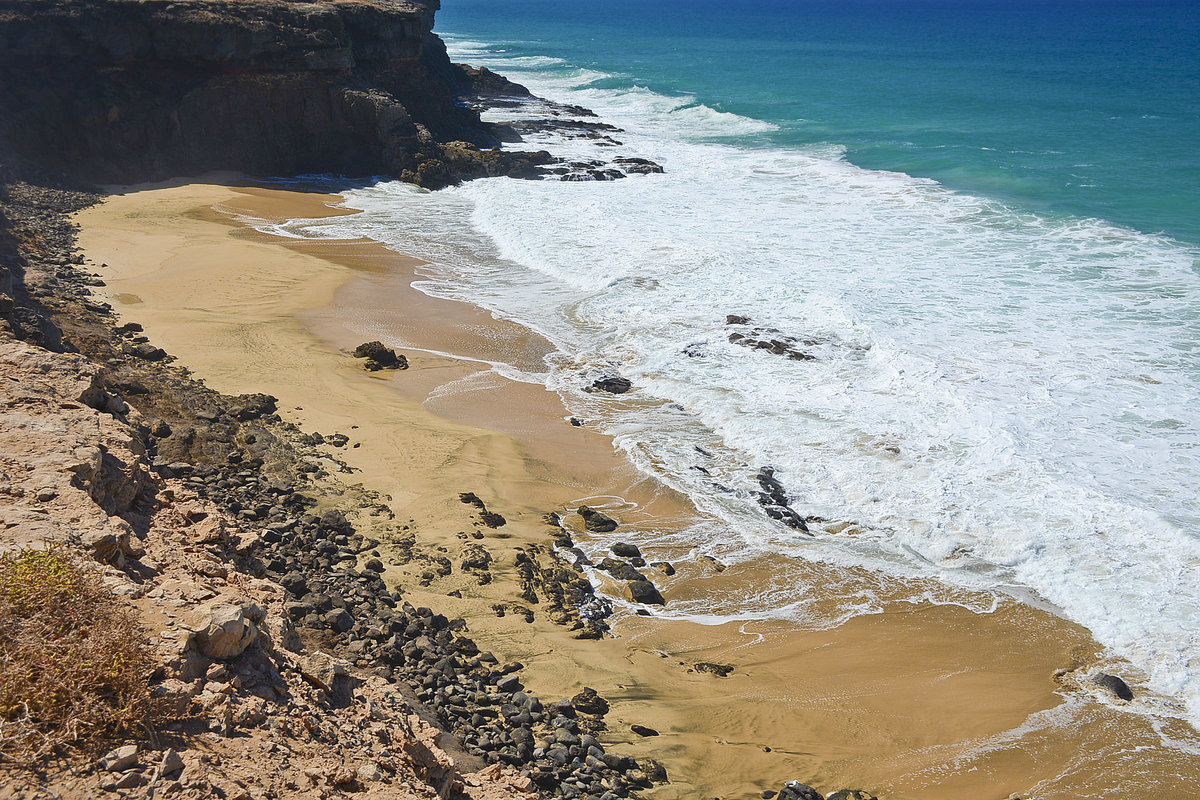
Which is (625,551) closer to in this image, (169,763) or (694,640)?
(694,640)

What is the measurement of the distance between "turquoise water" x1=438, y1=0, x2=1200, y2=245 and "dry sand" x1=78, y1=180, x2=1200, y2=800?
1730 centimetres

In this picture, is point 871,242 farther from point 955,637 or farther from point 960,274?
point 955,637

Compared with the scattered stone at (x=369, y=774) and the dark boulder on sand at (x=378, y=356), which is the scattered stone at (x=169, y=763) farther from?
the dark boulder on sand at (x=378, y=356)

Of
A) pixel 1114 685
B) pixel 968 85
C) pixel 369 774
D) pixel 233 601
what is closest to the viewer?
Answer: pixel 369 774

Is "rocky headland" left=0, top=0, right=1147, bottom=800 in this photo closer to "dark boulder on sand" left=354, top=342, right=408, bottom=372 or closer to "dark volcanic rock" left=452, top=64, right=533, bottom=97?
"dark boulder on sand" left=354, top=342, right=408, bottom=372

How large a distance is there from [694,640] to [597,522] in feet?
6.48

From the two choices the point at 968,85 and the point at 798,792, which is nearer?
the point at 798,792

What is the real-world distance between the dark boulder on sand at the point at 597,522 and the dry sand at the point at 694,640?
22cm

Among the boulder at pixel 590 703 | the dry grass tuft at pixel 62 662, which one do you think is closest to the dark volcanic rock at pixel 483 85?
the boulder at pixel 590 703

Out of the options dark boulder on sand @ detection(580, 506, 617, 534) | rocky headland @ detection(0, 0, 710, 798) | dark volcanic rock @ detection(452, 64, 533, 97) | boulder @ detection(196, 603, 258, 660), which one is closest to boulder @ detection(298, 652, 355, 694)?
rocky headland @ detection(0, 0, 710, 798)

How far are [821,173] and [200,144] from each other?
20.1m

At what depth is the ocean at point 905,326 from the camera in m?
9.00

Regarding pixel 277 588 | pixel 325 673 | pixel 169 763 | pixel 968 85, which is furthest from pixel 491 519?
pixel 968 85

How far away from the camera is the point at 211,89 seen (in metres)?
24.9
